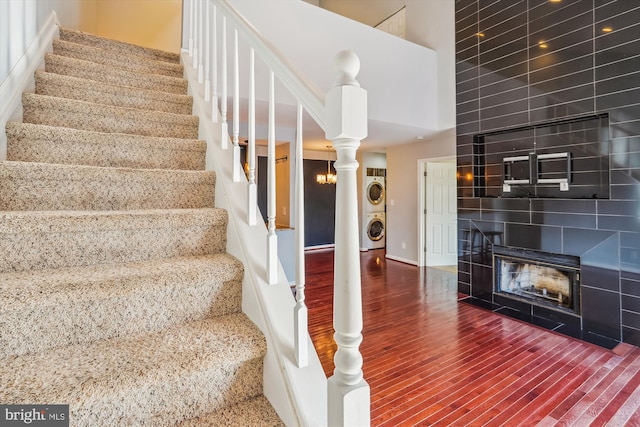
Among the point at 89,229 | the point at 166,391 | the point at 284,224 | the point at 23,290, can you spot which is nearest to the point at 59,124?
the point at 89,229

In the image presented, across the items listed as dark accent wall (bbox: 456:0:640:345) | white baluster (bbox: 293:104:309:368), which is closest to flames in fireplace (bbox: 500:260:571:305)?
dark accent wall (bbox: 456:0:640:345)

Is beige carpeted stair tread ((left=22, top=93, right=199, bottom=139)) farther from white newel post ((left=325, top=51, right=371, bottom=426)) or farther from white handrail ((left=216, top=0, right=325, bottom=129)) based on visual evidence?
white newel post ((left=325, top=51, right=371, bottom=426))

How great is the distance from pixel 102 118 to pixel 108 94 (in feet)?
1.12

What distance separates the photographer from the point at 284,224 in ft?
18.6

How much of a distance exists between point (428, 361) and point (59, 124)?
9.33 ft

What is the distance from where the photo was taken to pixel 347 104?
67 cm

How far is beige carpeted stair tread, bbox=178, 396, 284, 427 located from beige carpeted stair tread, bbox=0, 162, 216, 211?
3.04 feet

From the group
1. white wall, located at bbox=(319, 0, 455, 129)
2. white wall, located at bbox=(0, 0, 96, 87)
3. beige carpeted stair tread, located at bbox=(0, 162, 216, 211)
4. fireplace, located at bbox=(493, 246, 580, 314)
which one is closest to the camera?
beige carpeted stair tread, located at bbox=(0, 162, 216, 211)

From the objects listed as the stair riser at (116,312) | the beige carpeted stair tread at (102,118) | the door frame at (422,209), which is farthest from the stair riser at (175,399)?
the door frame at (422,209)

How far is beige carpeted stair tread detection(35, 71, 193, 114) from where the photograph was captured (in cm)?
185

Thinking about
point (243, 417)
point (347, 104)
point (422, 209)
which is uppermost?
point (347, 104)

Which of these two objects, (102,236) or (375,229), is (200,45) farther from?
(375,229)

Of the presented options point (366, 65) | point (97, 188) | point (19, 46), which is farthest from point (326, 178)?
point (97, 188)

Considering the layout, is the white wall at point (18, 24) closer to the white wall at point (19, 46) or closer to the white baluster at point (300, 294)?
the white wall at point (19, 46)
